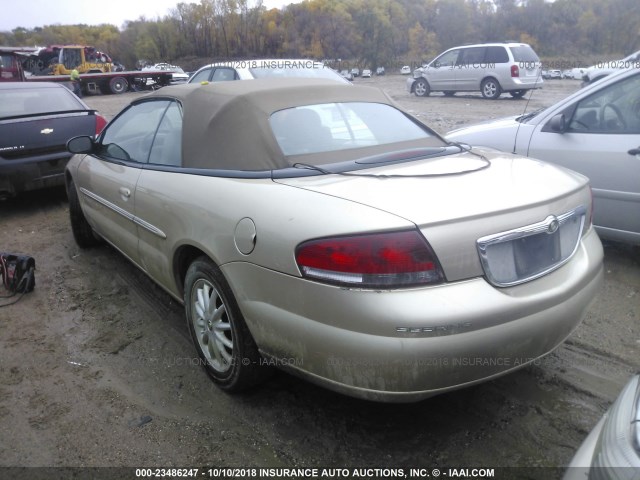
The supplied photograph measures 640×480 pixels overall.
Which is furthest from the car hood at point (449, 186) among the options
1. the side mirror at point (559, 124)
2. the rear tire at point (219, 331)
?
the side mirror at point (559, 124)

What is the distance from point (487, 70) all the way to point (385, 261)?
674 inches

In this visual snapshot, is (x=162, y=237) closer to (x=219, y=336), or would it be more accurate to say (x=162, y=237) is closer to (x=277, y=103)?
(x=219, y=336)

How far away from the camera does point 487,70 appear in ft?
56.6

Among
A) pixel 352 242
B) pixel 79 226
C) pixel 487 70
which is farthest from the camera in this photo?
pixel 487 70

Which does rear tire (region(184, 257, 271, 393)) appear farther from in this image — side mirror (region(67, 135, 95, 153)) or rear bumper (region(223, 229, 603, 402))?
side mirror (region(67, 135, 95, 153))

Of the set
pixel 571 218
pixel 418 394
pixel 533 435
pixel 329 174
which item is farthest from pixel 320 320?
pixel 571 218

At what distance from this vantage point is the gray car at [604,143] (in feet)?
12.9

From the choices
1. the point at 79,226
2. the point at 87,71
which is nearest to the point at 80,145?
the point at 79,226

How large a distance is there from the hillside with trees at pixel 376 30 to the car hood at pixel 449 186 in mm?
32658

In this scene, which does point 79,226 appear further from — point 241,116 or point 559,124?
point 559,124

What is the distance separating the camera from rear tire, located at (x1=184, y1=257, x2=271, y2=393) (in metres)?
2.51

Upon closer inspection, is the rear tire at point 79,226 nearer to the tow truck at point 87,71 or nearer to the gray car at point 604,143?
the gray car at point 604,143

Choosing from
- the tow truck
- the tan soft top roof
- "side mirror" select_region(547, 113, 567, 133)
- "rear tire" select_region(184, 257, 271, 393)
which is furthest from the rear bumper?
the tow truck

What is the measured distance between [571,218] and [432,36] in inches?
2318
